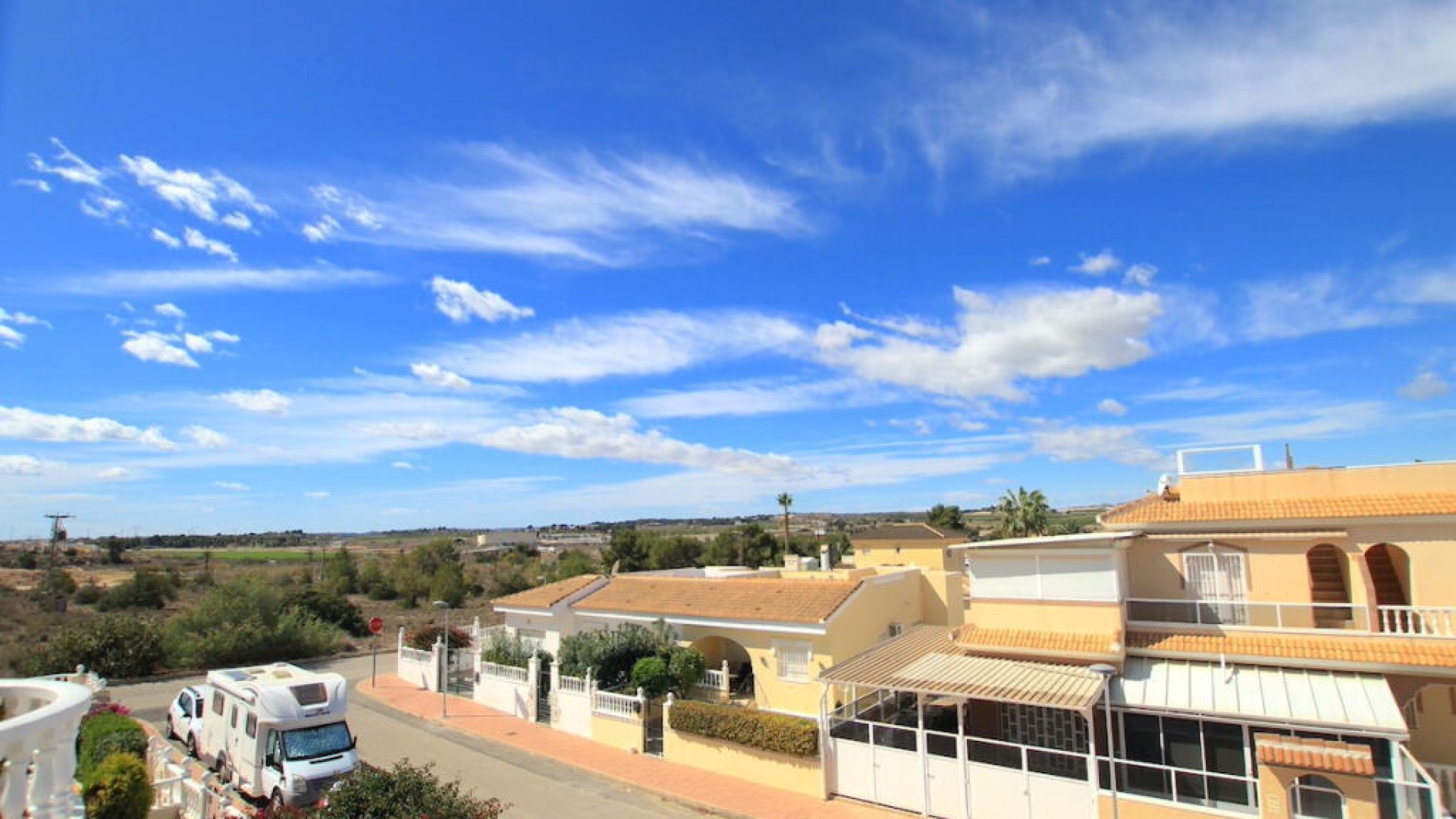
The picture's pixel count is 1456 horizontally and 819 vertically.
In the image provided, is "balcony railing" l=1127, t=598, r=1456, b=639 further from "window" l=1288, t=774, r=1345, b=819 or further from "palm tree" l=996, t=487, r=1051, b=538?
"palm tree" l=996, t=487, r=1051, b=538

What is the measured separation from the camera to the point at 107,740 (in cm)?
1353

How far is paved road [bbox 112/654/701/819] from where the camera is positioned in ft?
49.0

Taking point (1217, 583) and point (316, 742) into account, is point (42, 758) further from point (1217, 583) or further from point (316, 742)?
point (1217, 583)

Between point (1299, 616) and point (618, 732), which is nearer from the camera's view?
point (1299, 616)

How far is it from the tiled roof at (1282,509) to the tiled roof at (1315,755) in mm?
4930

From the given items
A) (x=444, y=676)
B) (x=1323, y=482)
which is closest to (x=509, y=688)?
(x=444, y=676)

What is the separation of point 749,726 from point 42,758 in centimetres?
1300

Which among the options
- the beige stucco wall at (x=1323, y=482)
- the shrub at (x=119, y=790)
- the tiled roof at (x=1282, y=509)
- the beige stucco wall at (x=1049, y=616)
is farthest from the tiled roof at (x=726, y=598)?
the shrub at (x=119, y=790)

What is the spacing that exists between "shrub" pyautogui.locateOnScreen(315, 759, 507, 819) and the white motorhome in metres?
6.19

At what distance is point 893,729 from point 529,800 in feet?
25.5

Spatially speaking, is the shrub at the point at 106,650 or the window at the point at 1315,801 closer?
the window at the point at 1315,801

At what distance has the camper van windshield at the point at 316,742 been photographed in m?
14.0

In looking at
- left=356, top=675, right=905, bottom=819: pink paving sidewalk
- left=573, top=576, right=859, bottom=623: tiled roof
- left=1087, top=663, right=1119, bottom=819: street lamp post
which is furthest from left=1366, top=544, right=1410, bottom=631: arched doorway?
left=573, top=576, right=859, bottom=623: tiled roof

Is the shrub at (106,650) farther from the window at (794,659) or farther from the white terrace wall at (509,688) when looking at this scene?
the window at (794,659)
